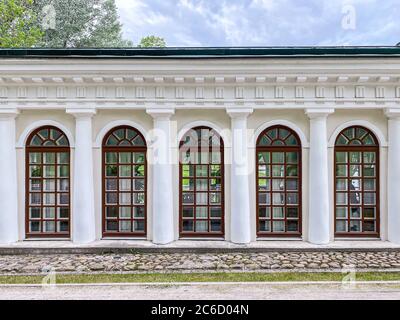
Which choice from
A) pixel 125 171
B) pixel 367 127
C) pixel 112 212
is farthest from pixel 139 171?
pixel 367 127

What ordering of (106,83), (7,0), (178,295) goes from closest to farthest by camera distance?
(178,295)
(106,83)
(7,0)

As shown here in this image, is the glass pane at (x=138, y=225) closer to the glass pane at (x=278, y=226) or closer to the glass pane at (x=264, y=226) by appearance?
the glass pane at (x=264, y=226)

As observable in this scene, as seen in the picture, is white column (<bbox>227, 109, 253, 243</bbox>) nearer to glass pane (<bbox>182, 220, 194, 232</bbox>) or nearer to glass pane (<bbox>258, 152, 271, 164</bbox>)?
glass pane (<bbox>258, 152, 271, 164</bbox>)

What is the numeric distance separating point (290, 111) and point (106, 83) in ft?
17.3

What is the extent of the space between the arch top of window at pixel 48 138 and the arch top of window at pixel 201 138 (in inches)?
140

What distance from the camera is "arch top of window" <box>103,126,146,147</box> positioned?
7805 millimetres

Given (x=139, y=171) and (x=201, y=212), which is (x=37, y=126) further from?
(x=201, y=212)

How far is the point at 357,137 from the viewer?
767 centimetres

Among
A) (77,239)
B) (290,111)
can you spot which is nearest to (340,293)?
(290,111)

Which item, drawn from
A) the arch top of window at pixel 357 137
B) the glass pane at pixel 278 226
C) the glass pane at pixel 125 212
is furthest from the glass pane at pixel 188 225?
the arch top of window at pixel 357 137

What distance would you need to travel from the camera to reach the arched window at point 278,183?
7.75m

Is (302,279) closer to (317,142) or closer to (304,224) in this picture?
(304,224)

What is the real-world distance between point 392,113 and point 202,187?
5.69m

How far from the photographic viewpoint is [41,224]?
785 cm
